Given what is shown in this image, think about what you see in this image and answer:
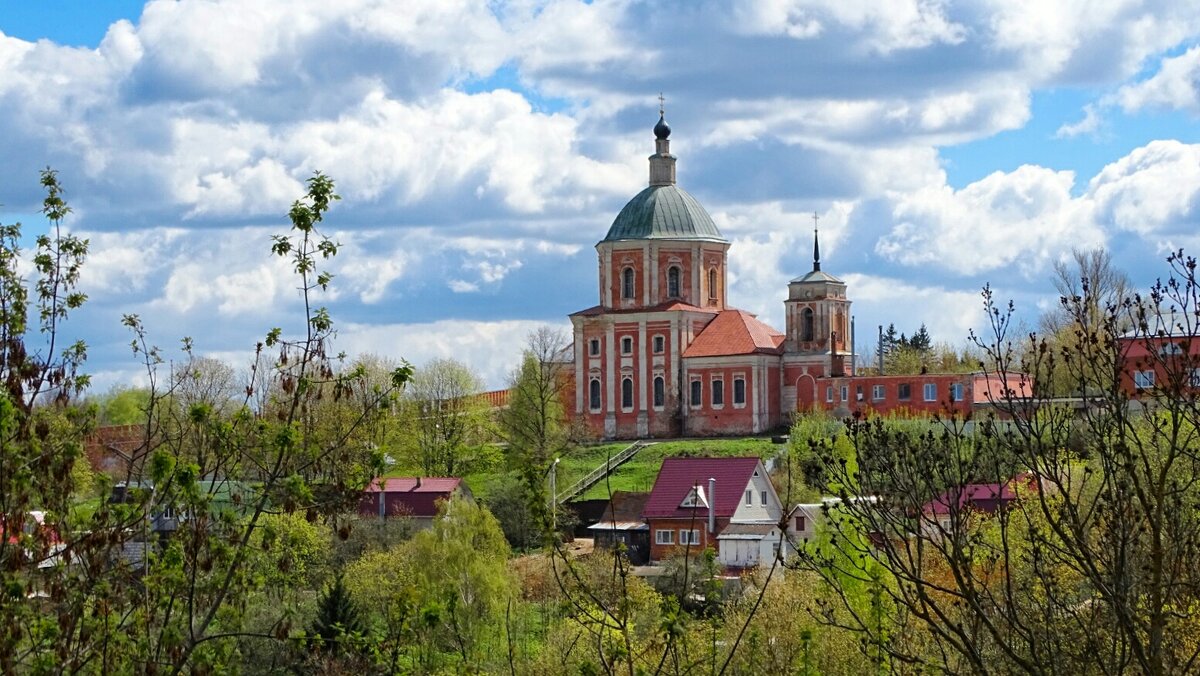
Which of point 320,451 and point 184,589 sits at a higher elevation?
point 320,451

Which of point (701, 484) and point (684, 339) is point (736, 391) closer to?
point (684, 339)

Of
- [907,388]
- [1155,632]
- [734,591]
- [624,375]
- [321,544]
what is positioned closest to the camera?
[1155,632]

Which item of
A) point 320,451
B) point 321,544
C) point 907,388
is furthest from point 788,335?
point 320,451

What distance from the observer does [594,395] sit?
6700 centimetres

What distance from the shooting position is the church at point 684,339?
64000 mm

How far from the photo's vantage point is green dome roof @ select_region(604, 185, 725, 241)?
68000mm

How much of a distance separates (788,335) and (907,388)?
18.9ft

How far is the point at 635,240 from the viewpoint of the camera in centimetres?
6769

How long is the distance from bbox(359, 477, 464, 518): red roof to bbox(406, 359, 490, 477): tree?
1019 centimetres

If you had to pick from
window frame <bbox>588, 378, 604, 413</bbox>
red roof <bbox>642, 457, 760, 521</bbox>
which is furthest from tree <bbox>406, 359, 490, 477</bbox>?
red roof <bbox>642, 457, 760, 521</bbox>

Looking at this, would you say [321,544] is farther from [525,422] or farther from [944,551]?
[944,551]

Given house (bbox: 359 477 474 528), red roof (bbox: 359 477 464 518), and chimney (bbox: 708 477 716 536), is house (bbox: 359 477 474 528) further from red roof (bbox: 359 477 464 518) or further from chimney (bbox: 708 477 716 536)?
chimney (bbox: 708 477 716 536)

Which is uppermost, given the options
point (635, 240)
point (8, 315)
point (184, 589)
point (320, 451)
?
point (635, 240)

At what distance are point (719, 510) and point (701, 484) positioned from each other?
1.33m
